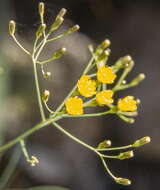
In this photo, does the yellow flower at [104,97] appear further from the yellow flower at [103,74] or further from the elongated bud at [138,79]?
Result: the elongated bud at [138,79]

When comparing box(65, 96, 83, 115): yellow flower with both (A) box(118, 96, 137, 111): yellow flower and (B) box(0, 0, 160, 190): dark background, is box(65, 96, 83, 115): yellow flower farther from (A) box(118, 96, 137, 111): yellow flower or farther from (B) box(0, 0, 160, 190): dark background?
(B) box(0, 0, 160, 190): dark background

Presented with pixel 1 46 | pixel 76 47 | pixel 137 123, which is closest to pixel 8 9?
pixel 1 46

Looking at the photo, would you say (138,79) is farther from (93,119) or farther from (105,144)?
(93,119)

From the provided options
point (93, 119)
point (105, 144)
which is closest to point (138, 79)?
point (105, 144)

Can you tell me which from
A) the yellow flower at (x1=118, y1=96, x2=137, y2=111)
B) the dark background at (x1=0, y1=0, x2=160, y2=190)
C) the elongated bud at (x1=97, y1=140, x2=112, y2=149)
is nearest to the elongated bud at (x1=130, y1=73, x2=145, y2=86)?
the yellow flower at (x1=118, y1=96, x2=137, y2=111)

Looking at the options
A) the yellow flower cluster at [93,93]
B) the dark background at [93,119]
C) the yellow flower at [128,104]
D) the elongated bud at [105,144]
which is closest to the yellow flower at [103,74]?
the yellow flower cluster at [93,93]

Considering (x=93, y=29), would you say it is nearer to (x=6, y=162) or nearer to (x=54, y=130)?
(x=54, y=130)
